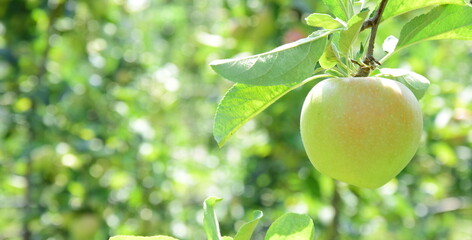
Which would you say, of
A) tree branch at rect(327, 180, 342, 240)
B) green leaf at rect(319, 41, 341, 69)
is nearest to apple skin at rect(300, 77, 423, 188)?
green leaf at rect(319, 41, 341, 69)

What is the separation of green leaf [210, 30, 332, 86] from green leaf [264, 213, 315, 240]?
12 centimetres

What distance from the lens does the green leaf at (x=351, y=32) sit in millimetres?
590

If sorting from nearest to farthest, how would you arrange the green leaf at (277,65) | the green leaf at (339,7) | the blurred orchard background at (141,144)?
the green leaf at (277,65) < the green leaf at (339,7) < the blurred orchard background at (141,144)

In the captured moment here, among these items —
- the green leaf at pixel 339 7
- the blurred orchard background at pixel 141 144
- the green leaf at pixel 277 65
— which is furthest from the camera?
the blurred orchard background at pixel 141 144

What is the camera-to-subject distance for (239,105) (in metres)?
0.63

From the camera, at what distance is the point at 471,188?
7.76 ft

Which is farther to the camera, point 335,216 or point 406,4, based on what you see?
point 335,216

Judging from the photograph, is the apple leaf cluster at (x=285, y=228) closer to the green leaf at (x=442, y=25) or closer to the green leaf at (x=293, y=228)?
the green leaf at (x=293, y=228)

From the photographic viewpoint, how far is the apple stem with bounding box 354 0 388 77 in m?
0.63

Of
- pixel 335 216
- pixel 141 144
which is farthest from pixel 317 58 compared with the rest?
pixel 141 144

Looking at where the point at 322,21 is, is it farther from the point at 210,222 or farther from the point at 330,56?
the point at 210,222

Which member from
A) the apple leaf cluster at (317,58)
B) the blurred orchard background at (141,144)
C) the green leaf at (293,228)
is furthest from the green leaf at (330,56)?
the blurred orchard background at (141,144)

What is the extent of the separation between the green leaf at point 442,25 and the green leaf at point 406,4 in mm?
10

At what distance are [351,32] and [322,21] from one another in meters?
0.05
